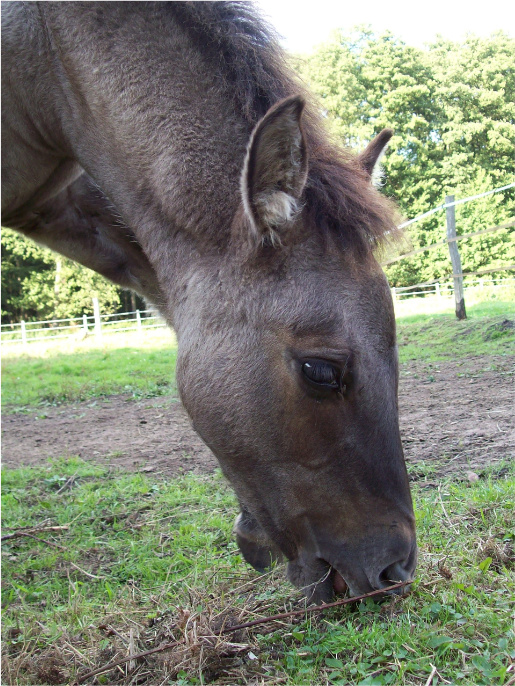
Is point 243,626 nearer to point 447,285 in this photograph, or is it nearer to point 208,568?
point 208,568

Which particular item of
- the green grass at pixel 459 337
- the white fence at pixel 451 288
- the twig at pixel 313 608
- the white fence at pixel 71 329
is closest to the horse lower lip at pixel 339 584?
the twig at pixel 313 608

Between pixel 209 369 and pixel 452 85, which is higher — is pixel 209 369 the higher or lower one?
the lower one

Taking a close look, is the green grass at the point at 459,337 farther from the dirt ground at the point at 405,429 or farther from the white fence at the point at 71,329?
the white fence at the point at 71,329

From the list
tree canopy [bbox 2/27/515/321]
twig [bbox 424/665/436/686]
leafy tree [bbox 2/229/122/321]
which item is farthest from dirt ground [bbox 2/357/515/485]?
leafy tree [bbox 2/229/122/321]

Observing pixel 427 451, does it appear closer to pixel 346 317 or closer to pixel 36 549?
pixel 346 317

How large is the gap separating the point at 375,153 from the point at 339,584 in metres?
1.98

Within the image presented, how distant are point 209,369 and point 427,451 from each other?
256 centimetres

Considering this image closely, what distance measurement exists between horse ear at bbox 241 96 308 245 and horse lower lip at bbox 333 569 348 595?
1.34 meters

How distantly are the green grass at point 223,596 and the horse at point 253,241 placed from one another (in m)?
0.18

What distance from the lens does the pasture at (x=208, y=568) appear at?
6.05 ft

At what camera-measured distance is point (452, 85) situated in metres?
18.0

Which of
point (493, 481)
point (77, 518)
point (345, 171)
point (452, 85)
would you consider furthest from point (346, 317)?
point (452, 85)

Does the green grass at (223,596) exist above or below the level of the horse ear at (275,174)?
below

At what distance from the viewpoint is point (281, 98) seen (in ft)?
8.17
